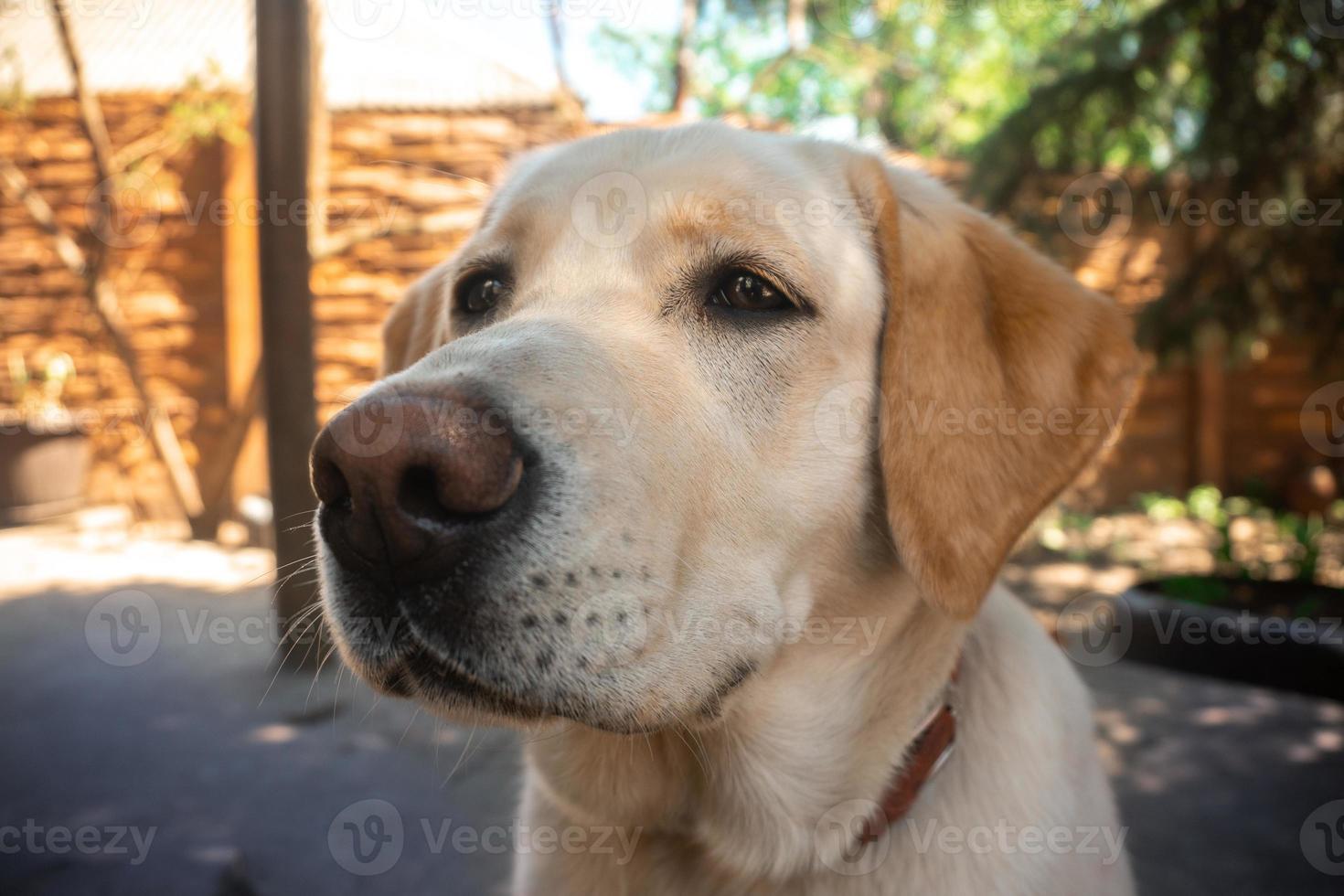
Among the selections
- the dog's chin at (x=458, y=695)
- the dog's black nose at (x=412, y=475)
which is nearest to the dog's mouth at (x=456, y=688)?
the dog's chin at (x=458, y=695)

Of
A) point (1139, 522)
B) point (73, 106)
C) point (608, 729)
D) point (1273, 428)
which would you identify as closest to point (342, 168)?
point (73, 106)

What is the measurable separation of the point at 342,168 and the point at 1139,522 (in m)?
8.82

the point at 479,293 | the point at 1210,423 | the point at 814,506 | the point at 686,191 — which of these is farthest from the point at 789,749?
the point at 1210,423

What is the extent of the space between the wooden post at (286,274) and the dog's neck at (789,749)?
3.38 m

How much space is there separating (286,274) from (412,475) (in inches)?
162

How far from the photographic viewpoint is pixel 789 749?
1.74 m

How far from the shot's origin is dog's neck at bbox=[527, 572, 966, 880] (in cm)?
170

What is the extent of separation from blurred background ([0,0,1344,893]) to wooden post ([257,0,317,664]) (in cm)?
2

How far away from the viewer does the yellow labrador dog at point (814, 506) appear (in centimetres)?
153

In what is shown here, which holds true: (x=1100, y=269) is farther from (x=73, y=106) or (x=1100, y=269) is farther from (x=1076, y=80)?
(x=73, y=106)

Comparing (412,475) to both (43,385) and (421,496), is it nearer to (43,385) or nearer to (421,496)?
(421,496)

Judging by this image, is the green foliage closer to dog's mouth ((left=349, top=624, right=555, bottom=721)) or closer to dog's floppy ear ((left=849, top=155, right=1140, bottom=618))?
dog's floppy ear ((left=849, top=155, right=1140, bottom=618))

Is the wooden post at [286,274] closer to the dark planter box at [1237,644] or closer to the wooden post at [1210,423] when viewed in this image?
the dark planter box at [1237,644]

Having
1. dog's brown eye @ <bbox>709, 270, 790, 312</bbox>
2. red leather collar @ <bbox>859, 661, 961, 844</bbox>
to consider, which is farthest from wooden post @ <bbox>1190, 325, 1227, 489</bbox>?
dog's brown eye @ <bbox>709, 270, 790, 312</bbox>
